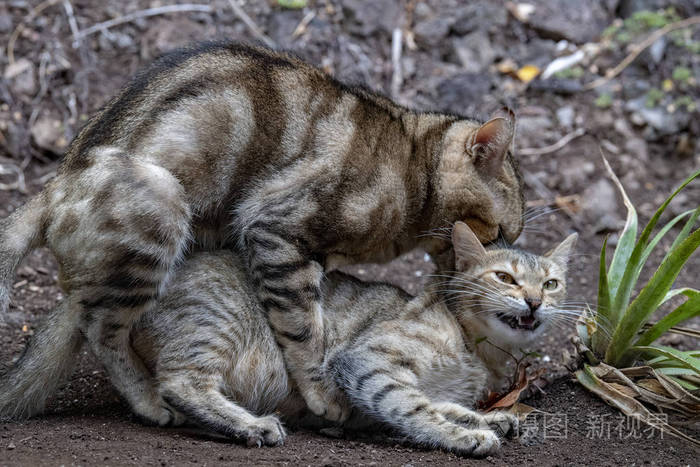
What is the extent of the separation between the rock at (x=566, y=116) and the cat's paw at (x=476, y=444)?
439 cm

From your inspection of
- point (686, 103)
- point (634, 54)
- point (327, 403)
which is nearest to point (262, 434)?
point (327, 403)

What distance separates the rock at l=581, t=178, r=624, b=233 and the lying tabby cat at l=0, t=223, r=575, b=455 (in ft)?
9.09

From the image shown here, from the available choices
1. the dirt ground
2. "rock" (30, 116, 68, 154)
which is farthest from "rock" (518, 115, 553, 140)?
"rock" (30, 116, 68, 154)

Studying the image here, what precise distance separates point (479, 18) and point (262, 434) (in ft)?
17.7

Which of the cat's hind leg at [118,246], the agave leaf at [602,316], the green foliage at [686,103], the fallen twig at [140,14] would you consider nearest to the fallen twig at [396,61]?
the fallen twig at [140,14]

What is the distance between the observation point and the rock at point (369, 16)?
7383mm

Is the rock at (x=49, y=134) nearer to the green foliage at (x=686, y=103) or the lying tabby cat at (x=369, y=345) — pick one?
the lying tabby cat at (x=369, y=345)

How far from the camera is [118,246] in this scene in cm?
349

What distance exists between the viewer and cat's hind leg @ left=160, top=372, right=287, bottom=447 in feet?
11.6

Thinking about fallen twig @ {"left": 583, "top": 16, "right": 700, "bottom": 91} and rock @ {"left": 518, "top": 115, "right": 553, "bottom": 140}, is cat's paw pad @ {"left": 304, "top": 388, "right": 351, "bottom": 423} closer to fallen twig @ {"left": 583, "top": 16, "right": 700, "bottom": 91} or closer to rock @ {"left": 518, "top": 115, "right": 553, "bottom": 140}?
rock @ {"left": 518, "top": 115, "right": 553, "bottom": 140}

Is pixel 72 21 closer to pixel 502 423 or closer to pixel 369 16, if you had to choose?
pixel 369 16

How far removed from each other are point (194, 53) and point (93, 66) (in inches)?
117

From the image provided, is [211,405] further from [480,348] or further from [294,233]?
[480,348]

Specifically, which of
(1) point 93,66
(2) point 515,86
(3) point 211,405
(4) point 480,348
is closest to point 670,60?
(2) point 515,86
